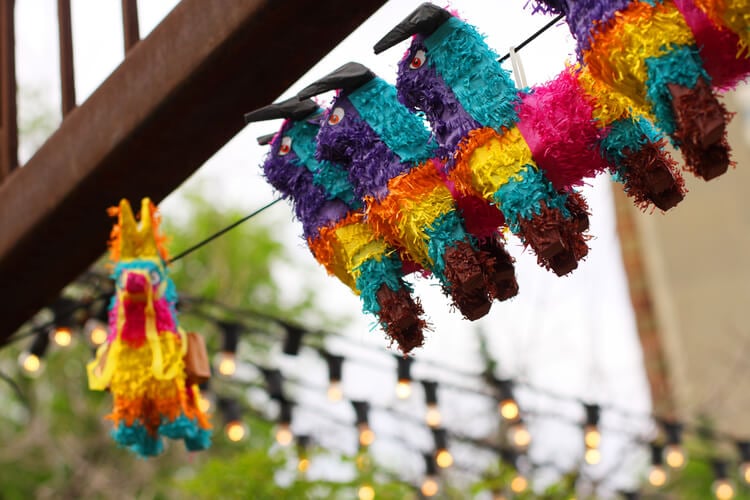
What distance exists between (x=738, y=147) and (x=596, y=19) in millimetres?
12086

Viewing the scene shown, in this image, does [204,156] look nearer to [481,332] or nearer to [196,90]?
[196,90]

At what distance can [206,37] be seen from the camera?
6.08 feet

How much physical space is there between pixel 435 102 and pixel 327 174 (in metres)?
0.24

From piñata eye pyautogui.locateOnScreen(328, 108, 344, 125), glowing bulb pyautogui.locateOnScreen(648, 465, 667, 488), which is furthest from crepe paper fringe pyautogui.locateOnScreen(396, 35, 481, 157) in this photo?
glowing bulb pyautogui.locateOnScreen(648, 465, 667, 488)

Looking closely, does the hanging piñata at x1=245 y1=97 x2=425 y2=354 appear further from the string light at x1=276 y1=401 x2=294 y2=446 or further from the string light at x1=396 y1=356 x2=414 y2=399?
the string light at x1=276 y1=401 x2=294 y2=446

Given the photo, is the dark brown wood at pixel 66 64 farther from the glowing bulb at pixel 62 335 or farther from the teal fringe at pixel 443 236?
the glowing bulb at pixel 62 335

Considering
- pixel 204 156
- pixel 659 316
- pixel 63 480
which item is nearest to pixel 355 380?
pixel 63 480

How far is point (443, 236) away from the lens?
154 centimetres

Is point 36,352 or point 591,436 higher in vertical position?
point 36,352

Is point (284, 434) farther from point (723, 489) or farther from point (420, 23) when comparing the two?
point (420, 23)

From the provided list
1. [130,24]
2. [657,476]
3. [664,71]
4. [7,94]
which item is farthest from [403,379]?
[664,71]

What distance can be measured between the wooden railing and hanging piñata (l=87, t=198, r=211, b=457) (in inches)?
12.4

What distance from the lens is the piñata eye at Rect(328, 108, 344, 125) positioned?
1647 millimetres

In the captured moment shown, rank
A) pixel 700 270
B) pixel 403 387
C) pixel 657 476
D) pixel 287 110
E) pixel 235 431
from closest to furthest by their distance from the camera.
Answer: pixel 287 110
pixel 403 387
pixel 235 431
pixel 657 476
pixel 700 270
